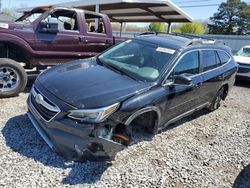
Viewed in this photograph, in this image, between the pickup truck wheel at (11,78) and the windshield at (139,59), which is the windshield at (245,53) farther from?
the pickup truck wheel at (11,78)

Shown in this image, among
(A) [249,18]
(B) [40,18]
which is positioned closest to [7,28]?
(B) [40,18]

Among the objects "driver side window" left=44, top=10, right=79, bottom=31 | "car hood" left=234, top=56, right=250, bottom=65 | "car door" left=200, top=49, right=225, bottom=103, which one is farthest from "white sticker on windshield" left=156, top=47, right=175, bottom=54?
"car hood" left=234, top=56, right=250, bottom=65

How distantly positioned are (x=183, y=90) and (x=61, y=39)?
3352 mm

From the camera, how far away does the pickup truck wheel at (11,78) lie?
5.61 m

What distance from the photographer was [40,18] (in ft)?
20.3

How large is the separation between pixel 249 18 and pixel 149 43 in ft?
138

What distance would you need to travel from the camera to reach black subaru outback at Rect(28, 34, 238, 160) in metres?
3.34

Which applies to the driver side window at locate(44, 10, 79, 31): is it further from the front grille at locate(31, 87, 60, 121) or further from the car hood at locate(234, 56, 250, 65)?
the car hood at locate(234, 56, 250, 65)

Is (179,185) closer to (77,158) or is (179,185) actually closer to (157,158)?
(157,158)

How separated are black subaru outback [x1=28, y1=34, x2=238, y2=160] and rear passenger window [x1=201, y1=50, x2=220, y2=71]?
0.02m

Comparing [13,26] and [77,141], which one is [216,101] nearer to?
[77,141]

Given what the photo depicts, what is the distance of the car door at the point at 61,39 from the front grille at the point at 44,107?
261 centimetres

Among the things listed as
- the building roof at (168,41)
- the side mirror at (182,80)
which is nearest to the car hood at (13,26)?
the building roof at (168,41)

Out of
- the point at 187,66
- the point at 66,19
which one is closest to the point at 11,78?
the point at 66,19
